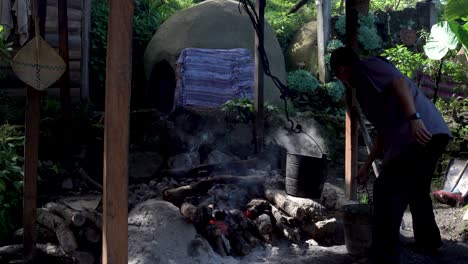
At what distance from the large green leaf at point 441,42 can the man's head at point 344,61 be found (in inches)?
189

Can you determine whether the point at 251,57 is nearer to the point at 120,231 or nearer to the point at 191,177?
the point at 191,177

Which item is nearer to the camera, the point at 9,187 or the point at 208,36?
the point at 9,187

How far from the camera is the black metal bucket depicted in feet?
22.4

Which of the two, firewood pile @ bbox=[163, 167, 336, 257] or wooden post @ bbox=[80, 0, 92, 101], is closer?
firewood pile @ bbox=[163, 167, 336, 257]

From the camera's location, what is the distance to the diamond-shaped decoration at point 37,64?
16.5 ft

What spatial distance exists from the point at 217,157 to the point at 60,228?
3.36m

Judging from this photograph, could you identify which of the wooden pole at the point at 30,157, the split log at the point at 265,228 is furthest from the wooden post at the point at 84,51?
the split log at the point at 265,228

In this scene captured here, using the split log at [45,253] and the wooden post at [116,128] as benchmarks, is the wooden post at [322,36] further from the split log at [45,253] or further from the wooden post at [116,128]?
the wooden post at [116,128]

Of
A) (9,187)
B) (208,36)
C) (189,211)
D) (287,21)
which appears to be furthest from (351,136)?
(287,21)

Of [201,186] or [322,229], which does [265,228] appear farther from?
[201,186]

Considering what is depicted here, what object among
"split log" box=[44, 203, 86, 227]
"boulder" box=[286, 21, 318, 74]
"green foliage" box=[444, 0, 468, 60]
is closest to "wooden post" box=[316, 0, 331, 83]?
"boulder" box=[286, 21, 318, 74]

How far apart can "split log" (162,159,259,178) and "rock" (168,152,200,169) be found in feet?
1.77

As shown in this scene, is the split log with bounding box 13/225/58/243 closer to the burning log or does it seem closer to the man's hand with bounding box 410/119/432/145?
the burning log

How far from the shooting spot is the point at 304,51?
Answer: 14.1m
